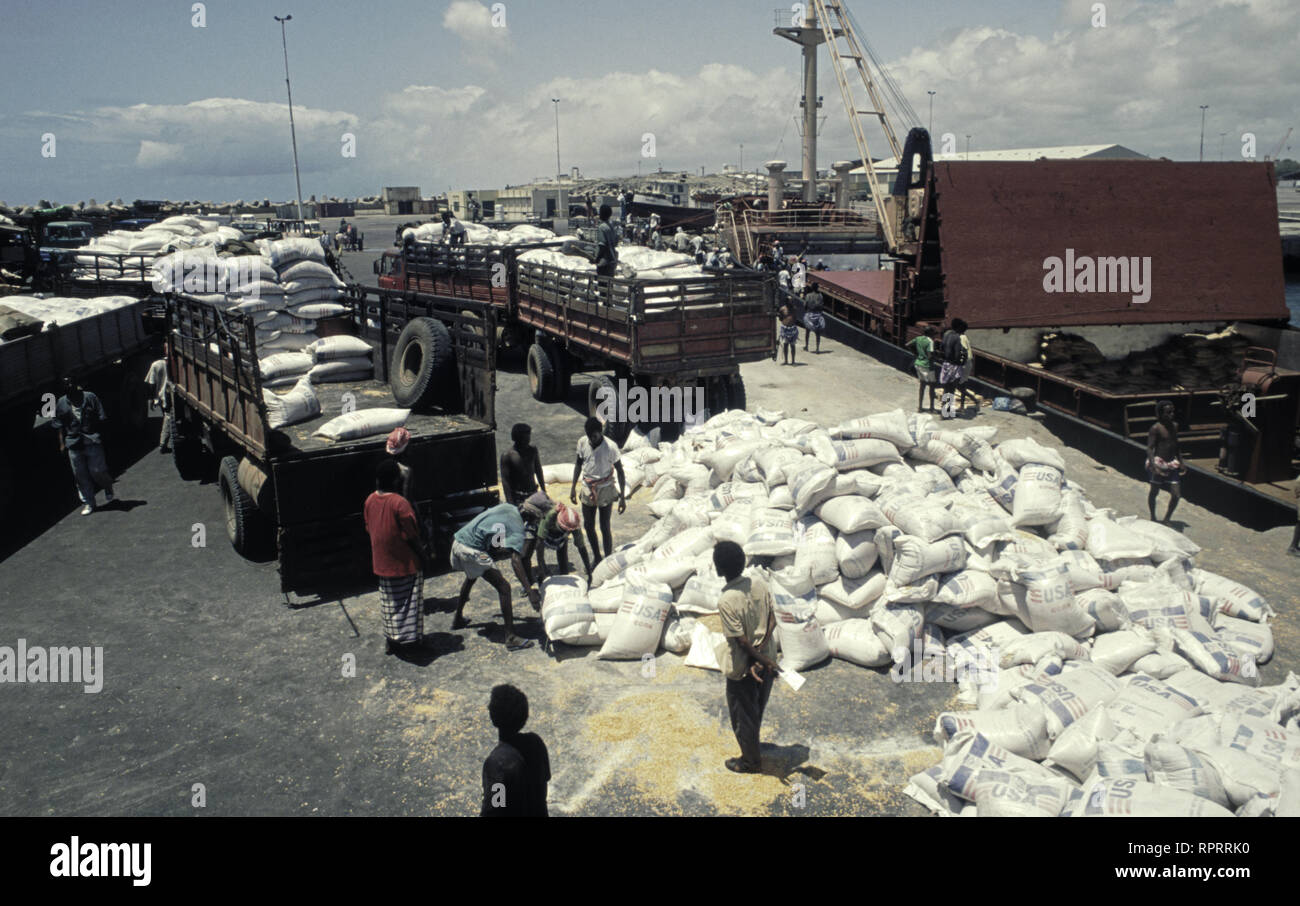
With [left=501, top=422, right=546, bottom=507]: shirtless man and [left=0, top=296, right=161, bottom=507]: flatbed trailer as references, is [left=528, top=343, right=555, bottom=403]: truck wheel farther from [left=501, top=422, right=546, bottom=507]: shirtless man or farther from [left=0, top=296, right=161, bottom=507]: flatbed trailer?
[left=501, top=422, right=546, bottom=507]: shirtless man

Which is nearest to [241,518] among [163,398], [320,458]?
[320,458]

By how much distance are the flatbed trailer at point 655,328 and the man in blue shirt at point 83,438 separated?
6.14 metres

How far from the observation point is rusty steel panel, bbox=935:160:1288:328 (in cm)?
1552

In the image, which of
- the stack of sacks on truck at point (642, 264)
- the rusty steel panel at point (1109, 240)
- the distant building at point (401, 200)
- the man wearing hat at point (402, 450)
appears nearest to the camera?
the man wearing hat at point (402, 450)

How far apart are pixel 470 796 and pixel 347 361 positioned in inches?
271

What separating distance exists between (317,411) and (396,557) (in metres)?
2.88

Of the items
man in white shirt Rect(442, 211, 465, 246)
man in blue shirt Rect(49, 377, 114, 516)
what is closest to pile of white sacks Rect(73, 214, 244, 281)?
man in white shirt Rect(442, 211, 465, 246)

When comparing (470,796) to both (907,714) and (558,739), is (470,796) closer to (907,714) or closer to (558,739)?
(558,739)

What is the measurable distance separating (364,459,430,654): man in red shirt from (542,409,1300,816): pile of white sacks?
1034 millimetres

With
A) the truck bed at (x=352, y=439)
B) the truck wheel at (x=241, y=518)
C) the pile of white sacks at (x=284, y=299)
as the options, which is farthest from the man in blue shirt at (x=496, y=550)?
the pile of white sacks at (x=284, y=299)

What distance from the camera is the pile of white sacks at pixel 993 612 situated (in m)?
4.74

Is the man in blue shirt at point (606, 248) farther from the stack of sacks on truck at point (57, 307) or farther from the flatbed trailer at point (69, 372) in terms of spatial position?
the stack of sacks on truck at point (57, 307)

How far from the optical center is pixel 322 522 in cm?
752

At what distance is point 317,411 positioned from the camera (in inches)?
342
